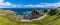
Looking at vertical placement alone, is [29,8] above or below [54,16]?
above

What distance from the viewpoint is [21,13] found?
1.75 m

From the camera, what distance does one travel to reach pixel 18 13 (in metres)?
1.75

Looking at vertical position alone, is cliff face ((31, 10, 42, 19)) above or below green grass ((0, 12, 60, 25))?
above

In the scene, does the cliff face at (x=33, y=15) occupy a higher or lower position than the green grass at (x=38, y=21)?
higher

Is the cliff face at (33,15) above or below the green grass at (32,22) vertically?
above

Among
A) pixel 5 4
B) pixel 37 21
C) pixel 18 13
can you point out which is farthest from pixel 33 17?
pixel 5 4

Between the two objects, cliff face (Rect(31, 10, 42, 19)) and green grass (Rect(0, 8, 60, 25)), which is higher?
cliff face (Rect(31, 10, 42, 19))

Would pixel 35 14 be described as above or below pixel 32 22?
above

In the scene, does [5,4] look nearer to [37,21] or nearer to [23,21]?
[23,21]

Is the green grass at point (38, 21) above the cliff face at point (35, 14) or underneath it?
underneath

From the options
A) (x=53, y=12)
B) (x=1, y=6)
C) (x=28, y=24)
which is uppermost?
(x=1, y=6)

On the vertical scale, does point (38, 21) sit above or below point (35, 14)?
below

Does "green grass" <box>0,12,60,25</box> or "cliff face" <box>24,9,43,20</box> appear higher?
"cliff face" <box>24,9,43,20</box>

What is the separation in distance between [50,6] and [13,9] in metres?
0.54
